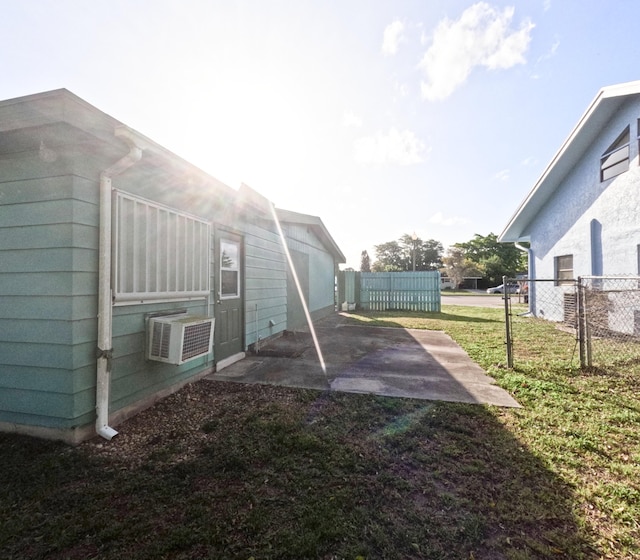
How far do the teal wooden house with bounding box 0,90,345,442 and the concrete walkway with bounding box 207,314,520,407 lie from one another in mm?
1392

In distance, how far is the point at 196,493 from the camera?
1884 millimetres

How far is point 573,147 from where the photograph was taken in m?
7.71

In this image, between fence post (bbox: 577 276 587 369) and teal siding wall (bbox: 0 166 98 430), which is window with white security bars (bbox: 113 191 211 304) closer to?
teal siding wall (bbox: 0 166 98 430)

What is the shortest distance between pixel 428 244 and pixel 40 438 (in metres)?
56.3

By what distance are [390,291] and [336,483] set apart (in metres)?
11.9

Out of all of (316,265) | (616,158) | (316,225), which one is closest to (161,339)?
(316,225)

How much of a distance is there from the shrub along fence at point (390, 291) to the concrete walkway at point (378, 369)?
6.15m

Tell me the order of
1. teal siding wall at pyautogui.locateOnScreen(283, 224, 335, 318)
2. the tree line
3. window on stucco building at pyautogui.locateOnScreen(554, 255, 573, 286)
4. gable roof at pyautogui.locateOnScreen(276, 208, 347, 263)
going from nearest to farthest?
gable roof at pyautogui.locateOnScreen(276, 208, 347, 263) → teal siding wall at pyautogui.locateOnScreen(283, 224, 335, 318) → window on stucco building at pyautogui.locateOnScreen(554, 255, 573, 286) → the tree line

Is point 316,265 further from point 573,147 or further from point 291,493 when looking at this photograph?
point 291,493

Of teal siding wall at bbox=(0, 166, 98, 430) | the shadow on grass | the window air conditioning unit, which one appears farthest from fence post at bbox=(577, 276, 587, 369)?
teal siding wall at bbox=(0, 166, 98, 430)

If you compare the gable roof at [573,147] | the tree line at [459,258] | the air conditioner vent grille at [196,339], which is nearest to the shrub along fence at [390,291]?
the gable roof at [573,147]

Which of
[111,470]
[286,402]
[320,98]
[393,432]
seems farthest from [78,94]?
[320,98]

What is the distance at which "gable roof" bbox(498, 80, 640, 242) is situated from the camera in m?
6.20

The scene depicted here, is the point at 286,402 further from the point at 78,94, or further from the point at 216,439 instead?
the point at 78,94
